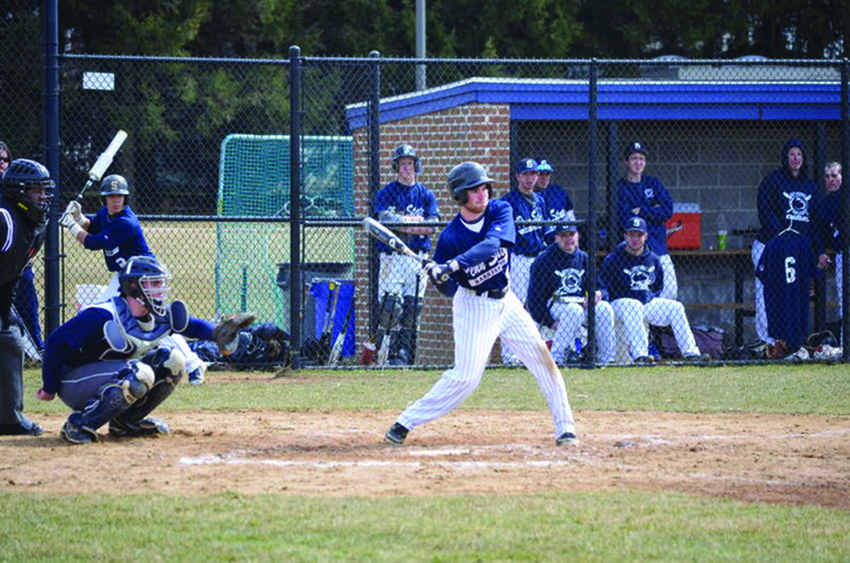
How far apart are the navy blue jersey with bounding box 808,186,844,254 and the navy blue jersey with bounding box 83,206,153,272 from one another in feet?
21.8

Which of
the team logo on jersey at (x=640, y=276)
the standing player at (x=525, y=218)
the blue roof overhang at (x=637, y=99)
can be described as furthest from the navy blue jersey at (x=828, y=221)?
the standing player at (x=525, y=218)

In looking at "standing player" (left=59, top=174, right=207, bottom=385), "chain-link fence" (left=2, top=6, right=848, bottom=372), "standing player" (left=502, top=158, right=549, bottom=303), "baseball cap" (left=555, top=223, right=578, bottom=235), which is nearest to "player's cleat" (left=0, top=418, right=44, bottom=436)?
"standing player" (left=59, top=174, right=207, bottom=385)

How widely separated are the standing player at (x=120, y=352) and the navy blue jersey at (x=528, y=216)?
16.4 ft

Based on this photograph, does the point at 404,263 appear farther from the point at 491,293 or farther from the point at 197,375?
the point at 491,293

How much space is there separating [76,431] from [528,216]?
18.7 ft

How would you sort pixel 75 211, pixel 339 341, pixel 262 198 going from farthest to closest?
pixel 262 198 → pixel 339 341 → pixel 75 211

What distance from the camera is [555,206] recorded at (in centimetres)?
1292

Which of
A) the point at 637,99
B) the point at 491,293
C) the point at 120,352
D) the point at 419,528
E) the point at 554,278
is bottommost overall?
the point at 419,528

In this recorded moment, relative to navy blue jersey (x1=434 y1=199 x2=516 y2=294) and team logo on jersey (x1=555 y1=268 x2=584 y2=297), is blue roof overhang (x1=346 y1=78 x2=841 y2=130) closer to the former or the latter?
team logo on jersey (x1=555 y1=268 x2=584 y2=297)

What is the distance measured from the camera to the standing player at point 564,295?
12.4 metres

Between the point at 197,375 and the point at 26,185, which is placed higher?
the point at 26,185

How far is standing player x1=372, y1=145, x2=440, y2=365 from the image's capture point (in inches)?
490

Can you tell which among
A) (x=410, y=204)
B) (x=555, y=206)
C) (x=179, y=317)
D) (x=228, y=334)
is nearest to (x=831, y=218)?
(x=555, y=206)

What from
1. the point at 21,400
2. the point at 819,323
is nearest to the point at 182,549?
the point at 21,400
